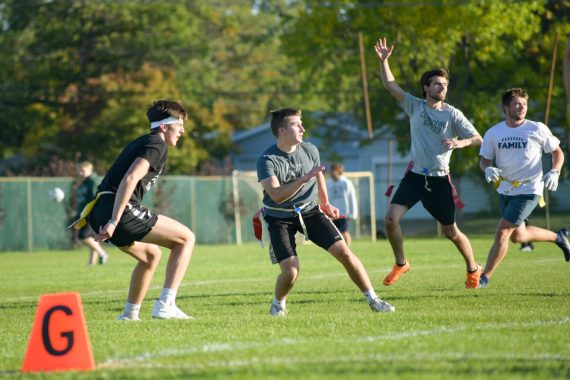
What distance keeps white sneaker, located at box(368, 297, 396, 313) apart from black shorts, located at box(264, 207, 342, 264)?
24.4 inches

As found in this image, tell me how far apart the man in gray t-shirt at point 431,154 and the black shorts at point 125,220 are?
3445 mm

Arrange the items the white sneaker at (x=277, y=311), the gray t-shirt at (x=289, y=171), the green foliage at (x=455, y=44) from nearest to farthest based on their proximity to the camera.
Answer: the gray t-shirt at (x=289, y=171), the white sneaker at (x=277, y=311), the green foliage at (x=455, y=44)

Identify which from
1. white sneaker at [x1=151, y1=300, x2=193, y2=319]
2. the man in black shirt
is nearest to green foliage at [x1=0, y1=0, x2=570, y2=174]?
the man in black shirt

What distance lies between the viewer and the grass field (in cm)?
602

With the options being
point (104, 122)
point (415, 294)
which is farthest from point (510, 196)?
point (104, 122)

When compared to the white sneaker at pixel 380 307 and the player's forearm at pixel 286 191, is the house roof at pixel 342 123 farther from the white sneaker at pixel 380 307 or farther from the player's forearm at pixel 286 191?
the player's forearm at pixel 286 191

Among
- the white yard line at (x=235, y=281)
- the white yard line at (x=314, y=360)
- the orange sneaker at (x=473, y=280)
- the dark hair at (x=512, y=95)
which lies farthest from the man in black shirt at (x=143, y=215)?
the white yard line at (x=235, y=281)

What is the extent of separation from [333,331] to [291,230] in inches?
79.8

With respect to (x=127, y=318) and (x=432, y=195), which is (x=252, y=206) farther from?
(x=127, y=318)

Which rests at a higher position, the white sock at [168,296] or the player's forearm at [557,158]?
the player's forearm at [557,158]

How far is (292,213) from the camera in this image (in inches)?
376

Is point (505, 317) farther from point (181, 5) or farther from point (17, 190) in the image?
point (181, 5)

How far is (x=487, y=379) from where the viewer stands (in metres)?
5.52

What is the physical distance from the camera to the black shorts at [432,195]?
38.9 ft
